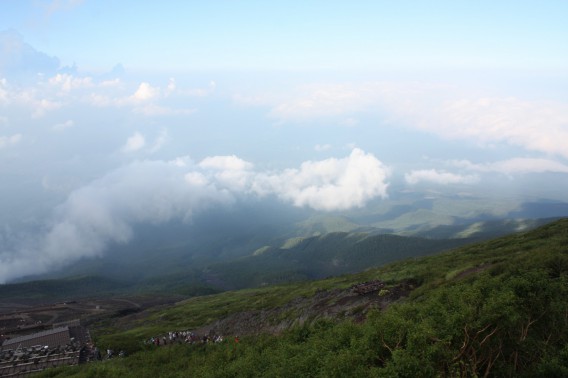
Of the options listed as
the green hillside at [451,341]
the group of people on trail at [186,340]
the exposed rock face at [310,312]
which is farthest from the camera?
the group of people on trail at [186,340]

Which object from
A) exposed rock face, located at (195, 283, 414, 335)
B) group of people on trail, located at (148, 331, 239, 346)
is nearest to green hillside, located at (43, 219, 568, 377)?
exposed rock face, located at (195, 283, 414, 335)

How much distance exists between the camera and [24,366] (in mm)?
69625

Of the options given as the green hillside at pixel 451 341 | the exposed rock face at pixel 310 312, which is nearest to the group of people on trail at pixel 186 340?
the exposed rock face at pixel 310 312

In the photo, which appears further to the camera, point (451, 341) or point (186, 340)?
point (186, 340)

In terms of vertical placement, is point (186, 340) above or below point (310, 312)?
below

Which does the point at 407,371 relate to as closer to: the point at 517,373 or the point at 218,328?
the point at 517,373

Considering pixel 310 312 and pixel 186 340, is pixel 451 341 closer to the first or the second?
pixel 310 312

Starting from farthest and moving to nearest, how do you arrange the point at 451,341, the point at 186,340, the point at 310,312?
the point at 186,340
the point at 310,312
the point at 451,341

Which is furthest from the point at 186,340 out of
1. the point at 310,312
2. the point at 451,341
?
the point at 451,341

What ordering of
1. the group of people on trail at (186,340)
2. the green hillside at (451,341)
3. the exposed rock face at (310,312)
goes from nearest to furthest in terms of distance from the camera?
the green hillside at (451,341), the exposed rock face at (310,312), the group of people on trail at (186,340)

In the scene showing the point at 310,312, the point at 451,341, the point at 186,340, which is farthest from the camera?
the point at 186,340

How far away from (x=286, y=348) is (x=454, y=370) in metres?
25.0

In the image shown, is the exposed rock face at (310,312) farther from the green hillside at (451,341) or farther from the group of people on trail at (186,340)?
the green hillside at (451,341)

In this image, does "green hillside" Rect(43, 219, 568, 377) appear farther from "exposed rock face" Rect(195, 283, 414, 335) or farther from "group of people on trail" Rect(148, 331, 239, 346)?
"group of people on trail" Rect(148, 331, 239, 346)
